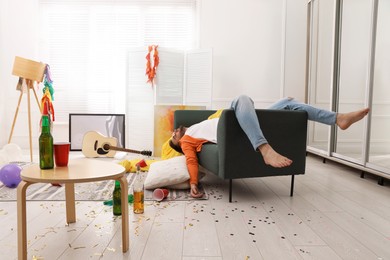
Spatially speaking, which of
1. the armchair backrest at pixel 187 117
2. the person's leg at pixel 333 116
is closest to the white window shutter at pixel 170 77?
the armchair backrest at pixel 187 117

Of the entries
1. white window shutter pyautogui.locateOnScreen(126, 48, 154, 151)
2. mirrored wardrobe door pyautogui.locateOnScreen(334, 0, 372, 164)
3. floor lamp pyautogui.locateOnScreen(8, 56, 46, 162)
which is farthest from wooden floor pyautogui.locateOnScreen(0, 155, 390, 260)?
white window shutter pyautogui.locateOnScreen(126, 48, 154, 151)

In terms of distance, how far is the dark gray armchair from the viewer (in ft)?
7.29

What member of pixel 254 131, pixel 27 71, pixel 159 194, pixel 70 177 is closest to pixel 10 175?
pixel 159 194

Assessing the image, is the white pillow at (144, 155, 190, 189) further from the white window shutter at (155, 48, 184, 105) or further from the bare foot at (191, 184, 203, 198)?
the white window shutter at (155, 48, 184, 105)

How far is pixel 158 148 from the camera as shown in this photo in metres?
4.32

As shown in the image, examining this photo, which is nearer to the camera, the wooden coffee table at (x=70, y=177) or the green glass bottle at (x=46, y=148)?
the wooden coffee table at (x=70, y=177)

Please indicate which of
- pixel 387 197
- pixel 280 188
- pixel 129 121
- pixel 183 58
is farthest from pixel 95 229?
pixel 183 58

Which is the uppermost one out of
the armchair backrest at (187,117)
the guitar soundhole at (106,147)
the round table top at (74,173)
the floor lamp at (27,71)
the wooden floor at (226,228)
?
the floor lamp at (27,71)

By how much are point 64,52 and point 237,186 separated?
3.92 m

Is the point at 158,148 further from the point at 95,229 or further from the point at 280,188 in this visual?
the point at 95,229

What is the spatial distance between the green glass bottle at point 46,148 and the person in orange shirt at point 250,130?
115 cm

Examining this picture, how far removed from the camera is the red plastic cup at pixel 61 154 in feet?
4.90

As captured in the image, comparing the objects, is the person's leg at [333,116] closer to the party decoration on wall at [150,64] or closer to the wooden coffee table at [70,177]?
the wooden coffee table at [70,177]

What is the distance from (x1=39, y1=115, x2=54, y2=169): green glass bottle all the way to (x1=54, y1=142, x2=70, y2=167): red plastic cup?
3cm
